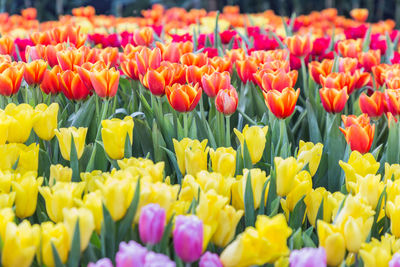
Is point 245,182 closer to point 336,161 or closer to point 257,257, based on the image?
point 257,257

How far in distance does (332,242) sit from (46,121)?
85 centimetres

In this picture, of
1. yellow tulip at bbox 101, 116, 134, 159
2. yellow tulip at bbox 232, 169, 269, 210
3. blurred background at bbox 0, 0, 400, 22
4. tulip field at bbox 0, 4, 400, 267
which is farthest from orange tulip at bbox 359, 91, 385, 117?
blurred background at bbox 0, 0, 400, 22

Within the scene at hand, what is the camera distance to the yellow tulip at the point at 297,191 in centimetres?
130

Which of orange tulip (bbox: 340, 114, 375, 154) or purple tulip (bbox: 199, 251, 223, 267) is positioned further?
orange tulip (bbox: 340, 114, 375, 154)

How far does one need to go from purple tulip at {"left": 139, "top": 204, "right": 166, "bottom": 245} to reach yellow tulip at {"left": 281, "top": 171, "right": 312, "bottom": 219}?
0.39 m

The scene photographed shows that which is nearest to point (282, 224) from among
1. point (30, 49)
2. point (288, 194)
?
point (288, 194)

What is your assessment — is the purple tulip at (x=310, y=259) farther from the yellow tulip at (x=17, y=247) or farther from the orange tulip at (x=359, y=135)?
→ the orange tulip at (x=359, y=135)

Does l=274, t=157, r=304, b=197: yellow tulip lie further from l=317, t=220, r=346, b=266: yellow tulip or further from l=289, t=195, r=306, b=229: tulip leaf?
l=317, t=220, r=346, b=266: yellow tulip

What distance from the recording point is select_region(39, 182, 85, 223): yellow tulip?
111 centimetres

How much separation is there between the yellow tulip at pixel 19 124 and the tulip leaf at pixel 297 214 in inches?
28.4

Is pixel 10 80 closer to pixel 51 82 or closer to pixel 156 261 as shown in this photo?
pixel 51 82

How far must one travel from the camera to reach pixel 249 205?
1266 mm

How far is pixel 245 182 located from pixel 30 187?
0.47 m

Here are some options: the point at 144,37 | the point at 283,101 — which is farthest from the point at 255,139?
the point at 144,37
